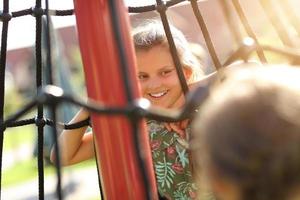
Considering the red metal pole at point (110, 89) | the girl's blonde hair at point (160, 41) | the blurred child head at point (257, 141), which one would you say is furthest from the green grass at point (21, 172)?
the blurred child head at point (257, 141)

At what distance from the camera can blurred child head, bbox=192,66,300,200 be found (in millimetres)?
415

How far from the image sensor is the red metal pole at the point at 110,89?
66 centimetres

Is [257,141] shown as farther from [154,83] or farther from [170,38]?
[154,83]

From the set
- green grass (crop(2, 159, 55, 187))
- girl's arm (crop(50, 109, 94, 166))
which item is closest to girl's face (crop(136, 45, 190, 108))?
girl's arm (crop(50, 109, 94, 166))

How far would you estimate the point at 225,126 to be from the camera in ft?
1.39

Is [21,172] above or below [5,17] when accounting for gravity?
above

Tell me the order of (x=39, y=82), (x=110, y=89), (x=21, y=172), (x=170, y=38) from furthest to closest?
(x=21, y=172) < (x=39, y=82) < (x=170, y=38) < (x=110, y=89)

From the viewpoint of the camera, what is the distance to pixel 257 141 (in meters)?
0.42

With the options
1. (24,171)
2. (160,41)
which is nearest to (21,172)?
(24,171)

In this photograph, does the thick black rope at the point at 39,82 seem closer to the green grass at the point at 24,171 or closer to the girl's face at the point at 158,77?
the girl's face at the point at 158,77

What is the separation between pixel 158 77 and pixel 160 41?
78 mm

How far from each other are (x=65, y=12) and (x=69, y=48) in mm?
7271

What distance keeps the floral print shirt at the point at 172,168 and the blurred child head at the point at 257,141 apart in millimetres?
523

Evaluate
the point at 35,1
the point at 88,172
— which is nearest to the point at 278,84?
the point at 35,1
